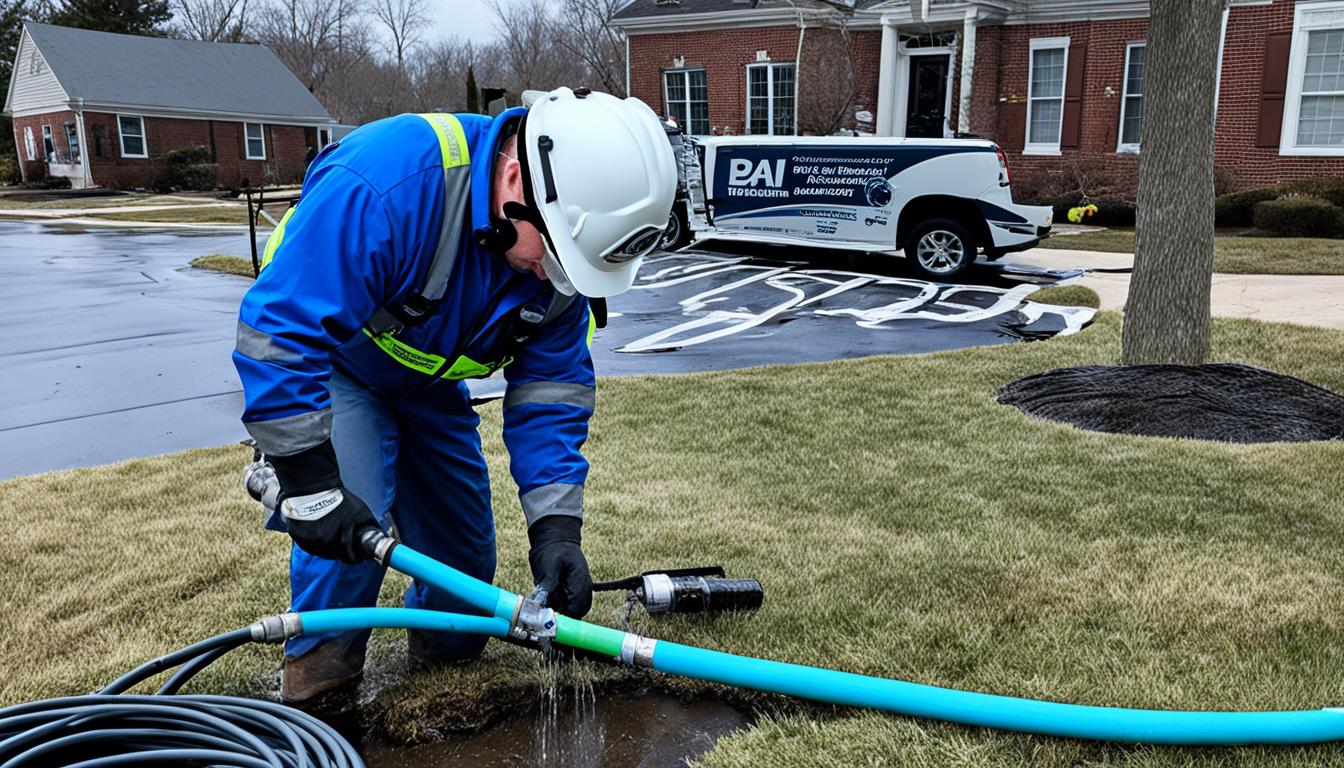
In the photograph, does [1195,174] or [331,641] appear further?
[1195,174]

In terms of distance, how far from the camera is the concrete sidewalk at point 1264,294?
868 cm

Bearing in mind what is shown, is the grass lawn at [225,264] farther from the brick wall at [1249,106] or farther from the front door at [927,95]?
the brick wall at [1249,106]

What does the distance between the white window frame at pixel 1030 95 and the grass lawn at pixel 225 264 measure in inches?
582

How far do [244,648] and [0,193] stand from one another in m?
37.2

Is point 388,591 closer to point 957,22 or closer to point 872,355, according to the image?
point 872,355

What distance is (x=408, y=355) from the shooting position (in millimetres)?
2457

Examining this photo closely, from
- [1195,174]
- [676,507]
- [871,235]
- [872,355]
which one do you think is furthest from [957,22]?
[676,507]

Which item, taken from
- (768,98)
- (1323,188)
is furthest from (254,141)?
(1323,188)

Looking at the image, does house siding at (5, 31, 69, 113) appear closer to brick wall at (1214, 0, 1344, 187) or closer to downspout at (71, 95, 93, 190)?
downspout at (71, 95, 93, 190)

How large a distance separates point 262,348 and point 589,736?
140 centimetres

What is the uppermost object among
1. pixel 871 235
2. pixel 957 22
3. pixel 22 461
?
pixel 957 22

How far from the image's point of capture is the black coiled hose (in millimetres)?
2107

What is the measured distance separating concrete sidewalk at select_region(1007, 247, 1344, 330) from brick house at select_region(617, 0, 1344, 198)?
16.5ft

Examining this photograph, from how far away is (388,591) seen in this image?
3.51 meters
